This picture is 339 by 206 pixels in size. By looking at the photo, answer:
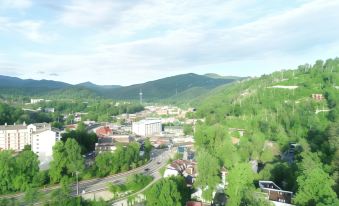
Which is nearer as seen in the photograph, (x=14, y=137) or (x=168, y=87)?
(x=14, y=137)

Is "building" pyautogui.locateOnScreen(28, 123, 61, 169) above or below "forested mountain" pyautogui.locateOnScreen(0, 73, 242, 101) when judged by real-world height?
below

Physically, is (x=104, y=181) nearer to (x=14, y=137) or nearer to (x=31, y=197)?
(x=31, y=197)

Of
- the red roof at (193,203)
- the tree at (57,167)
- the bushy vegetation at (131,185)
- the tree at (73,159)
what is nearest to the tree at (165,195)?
the red roof at (193,203)

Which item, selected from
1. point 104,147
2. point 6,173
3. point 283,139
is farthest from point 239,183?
point 104,147

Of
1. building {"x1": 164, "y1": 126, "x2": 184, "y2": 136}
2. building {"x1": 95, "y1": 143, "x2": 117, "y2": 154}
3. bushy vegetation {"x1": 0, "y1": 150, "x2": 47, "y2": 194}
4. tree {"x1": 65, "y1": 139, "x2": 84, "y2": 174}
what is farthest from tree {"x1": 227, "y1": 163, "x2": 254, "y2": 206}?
building {"x1": 164, "y1": 126, "x2": 184, "y2": 136}

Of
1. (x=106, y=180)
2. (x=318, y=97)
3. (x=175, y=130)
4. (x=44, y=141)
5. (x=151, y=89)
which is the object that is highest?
(x=151, y=89)

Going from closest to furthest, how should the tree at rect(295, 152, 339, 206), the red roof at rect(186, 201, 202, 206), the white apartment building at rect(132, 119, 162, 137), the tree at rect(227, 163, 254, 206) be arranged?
the tree at rect(295, 152, 339, 206) → the tree at rect(227, 163, 254, 206) → the red roof at rect(186, 201, 202, 206) → the white apartment building at rect(132, 119, 162, 137)

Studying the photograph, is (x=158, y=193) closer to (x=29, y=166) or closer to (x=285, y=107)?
(x=29, y=166)

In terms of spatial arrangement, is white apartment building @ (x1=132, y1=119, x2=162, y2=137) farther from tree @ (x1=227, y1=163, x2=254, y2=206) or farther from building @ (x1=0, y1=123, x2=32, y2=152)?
tree @ (x1=227, y1=163, x2=254, y2=206)
